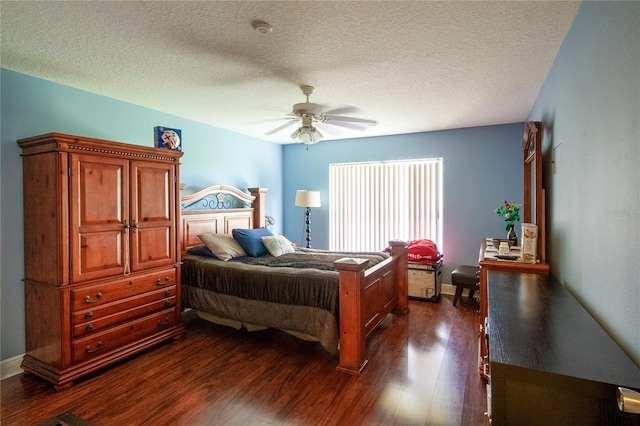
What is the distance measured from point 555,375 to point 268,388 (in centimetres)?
204

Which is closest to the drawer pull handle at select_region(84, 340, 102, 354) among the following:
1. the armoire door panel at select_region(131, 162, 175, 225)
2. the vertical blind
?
the armoire door panel at select_region(131, 162, 175, 225)

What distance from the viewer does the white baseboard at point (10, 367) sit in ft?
8.51

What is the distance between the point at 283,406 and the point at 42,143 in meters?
2.61

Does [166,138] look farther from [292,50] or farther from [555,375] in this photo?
[555,375]

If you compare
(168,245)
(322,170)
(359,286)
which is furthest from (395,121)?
(168,245)

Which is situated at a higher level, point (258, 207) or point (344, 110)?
point (344, 110)

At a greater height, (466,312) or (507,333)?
(507,333)

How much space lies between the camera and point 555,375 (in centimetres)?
90

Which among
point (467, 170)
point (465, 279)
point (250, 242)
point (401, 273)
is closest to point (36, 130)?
point (250, 242)

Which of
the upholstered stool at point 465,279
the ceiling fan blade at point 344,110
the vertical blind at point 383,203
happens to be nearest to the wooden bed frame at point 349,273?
the upholstered stool at point 465,279

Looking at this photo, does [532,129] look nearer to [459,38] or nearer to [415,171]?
[459,38]

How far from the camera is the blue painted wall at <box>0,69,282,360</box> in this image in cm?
262

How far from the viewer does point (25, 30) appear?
78.9 inches

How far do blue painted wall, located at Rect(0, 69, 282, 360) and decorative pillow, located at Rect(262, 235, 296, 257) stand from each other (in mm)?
1171
